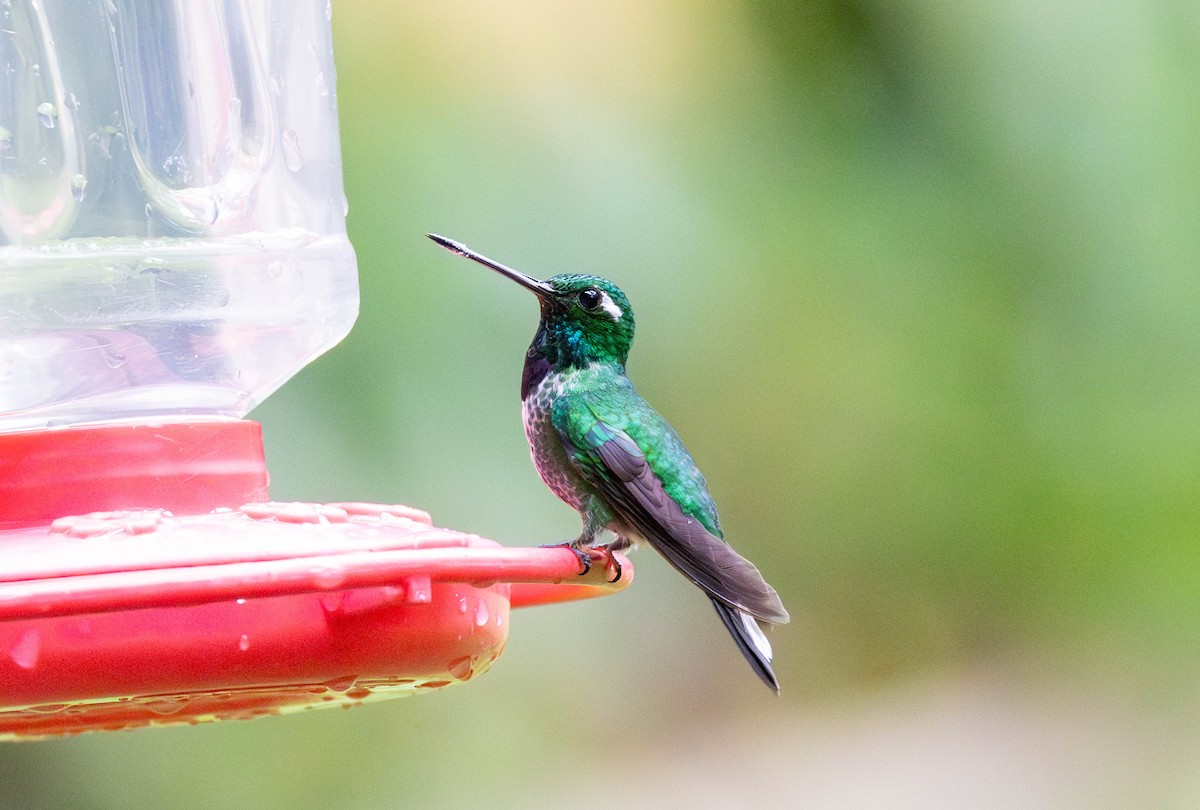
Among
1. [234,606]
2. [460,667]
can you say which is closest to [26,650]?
[234,606]

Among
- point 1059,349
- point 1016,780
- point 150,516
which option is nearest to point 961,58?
point 1059,349

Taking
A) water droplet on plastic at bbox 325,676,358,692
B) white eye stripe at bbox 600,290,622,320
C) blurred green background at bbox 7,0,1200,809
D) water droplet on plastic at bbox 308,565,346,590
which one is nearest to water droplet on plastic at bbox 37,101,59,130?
blurred green background at bbox 7,0,1200,809

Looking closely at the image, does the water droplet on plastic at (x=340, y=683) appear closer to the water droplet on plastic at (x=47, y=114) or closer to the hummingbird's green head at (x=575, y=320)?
the hummingbird's green head at (x=575, y=320)

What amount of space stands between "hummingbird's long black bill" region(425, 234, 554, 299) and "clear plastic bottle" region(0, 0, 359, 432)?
12.2 inches

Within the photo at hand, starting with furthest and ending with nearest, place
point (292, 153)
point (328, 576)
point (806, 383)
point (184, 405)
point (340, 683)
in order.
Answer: point (806, 383), point (292, 153), point (184, 405), point (340, 683), point (328, 576)

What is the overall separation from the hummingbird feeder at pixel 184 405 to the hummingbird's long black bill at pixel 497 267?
1.03ft

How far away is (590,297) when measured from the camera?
3322 millimetres

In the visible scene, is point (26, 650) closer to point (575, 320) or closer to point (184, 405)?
point (184, 405)

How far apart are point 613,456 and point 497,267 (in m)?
0.48

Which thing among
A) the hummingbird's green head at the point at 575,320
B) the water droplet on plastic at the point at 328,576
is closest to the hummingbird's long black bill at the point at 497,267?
the hummingbird's green head at the point at 575,320

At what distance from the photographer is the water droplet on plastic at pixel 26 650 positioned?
1.63 m

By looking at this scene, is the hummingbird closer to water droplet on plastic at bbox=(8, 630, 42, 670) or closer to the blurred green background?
the blurred green background

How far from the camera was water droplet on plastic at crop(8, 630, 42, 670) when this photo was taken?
5.34 feet

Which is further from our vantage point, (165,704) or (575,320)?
(575,320)
